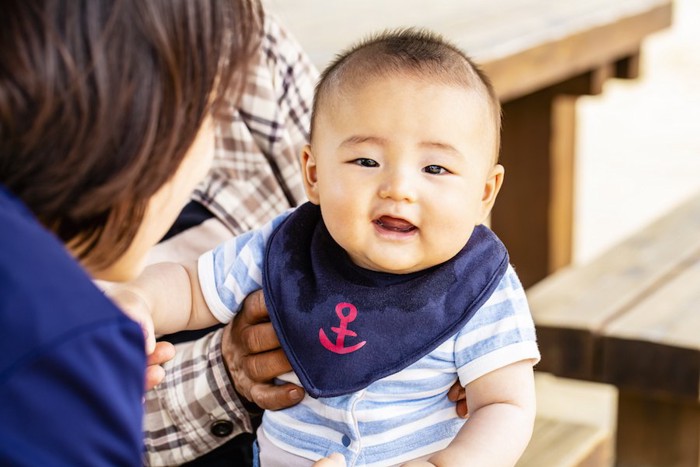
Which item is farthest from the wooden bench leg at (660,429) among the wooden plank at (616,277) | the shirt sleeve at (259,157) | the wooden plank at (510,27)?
the shirt sleeve at (259,157)

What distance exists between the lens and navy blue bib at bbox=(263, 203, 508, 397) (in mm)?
1453

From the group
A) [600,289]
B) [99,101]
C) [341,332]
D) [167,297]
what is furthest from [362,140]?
[600,289]

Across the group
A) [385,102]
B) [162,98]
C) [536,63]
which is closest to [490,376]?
[385,102]

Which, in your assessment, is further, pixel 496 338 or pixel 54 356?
pixel 496 338

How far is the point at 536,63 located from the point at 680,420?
43.5 inches

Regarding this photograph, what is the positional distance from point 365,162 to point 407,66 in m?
0.13

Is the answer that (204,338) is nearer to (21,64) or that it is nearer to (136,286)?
(136,286)

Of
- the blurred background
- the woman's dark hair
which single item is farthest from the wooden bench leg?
the blurred background

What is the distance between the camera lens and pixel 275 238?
1.59m

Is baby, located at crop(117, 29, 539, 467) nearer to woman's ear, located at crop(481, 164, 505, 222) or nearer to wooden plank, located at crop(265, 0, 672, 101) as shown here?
woman's ear, located at crop(481, 164, 505, 222)

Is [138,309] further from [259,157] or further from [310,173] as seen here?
[259,157]

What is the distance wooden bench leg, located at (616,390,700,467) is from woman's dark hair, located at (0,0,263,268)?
6.47ft

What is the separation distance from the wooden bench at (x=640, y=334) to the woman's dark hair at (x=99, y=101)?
1619 mm

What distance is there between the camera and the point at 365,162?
141 cm
